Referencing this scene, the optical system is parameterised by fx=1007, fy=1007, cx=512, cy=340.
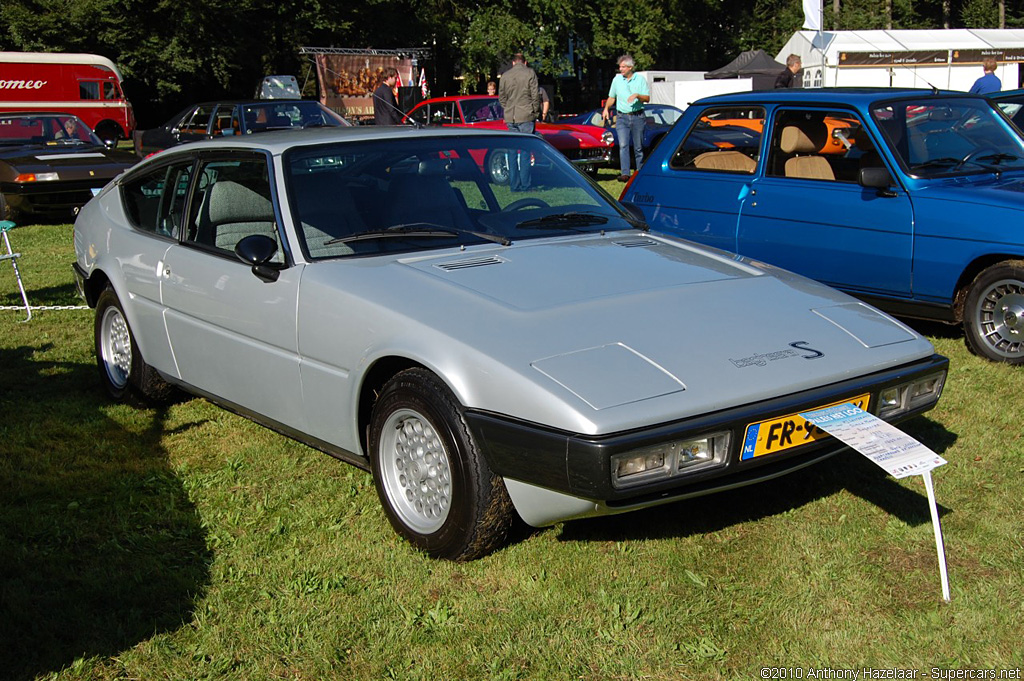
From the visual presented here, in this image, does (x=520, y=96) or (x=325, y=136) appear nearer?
(x=325, y=136)

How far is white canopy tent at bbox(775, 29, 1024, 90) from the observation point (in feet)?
106

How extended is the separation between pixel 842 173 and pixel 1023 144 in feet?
3.75

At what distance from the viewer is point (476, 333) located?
325cm

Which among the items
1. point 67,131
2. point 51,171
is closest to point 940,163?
point 51,171

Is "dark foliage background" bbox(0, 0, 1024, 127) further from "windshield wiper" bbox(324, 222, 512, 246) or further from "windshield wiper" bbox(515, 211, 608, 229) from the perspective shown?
"windshield wiper" bbox(324, 222, 512, 246)

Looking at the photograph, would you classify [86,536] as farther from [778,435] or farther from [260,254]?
[778,435]

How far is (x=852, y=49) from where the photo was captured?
32656mm

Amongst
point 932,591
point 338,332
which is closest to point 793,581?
point 932,591

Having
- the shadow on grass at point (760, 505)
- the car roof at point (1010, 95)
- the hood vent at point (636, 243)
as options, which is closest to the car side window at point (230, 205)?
the hood vent at point (636, 243)

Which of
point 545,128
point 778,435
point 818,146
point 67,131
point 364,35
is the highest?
point 364,35

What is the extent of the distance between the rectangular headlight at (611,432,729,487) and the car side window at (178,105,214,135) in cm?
1600

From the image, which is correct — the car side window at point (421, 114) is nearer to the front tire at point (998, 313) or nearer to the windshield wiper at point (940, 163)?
the windshield wiper at point (940, 163)

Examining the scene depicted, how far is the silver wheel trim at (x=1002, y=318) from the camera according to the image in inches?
218

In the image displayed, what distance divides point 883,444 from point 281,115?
13950 mm
